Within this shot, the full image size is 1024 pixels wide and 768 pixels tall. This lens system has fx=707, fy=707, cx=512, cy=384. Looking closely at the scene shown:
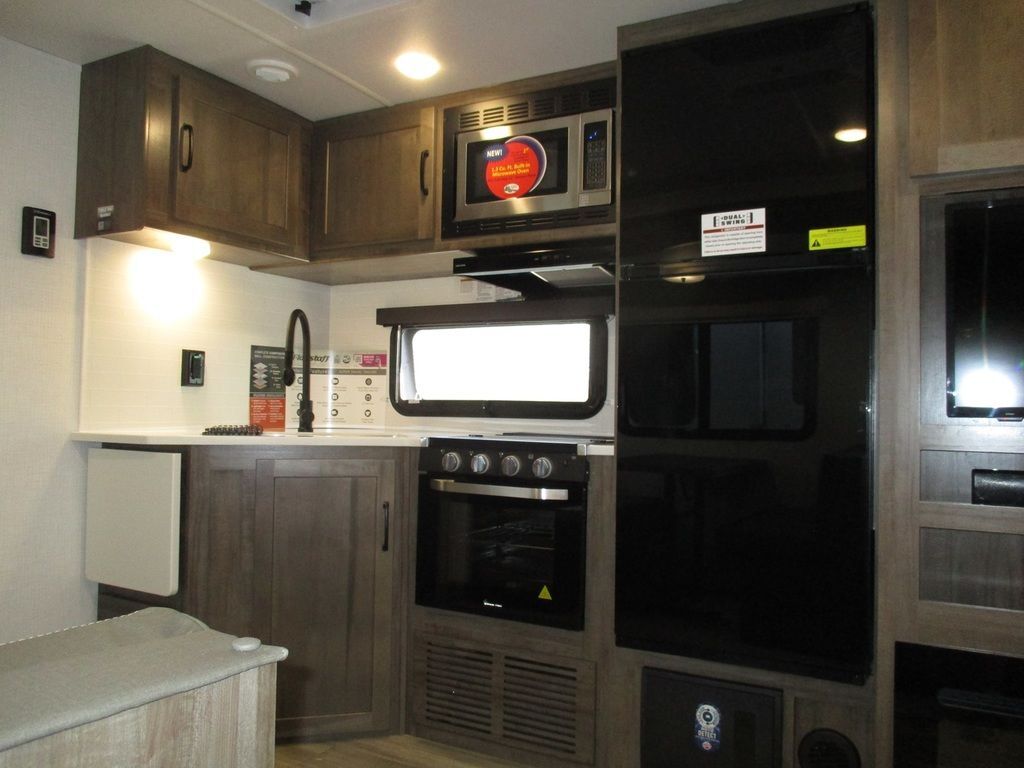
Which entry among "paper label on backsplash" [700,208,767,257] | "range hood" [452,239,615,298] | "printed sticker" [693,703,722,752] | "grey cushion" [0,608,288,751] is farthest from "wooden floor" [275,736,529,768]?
"paper label on backsplash" [700,208,767,257]

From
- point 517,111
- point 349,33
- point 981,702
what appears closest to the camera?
point 981,702

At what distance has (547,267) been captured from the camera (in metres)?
2.40

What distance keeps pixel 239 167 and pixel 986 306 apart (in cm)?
245

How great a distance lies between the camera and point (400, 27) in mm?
2205

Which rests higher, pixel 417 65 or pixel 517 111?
pixel 417 65

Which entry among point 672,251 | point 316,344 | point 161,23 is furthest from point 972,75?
point 316,344

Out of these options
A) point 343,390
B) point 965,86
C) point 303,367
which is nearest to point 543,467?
point 343,390

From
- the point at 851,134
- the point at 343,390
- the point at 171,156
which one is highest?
the point at 171,156

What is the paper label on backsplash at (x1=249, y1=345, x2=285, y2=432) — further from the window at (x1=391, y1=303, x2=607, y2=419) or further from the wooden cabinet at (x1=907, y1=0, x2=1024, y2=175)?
the wooden cabinet at (x1=907, y1=0, x2=1024, y2=175)

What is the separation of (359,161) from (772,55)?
161 cm

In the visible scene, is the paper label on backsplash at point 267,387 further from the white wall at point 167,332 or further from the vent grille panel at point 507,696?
the vent grille panel at point 507,696

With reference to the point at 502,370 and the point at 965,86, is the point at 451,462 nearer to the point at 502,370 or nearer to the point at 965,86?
the point at 502,370

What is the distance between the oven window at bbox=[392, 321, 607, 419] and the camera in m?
2.82

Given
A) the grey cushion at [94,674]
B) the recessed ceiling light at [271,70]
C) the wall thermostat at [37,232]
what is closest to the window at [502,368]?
the recessed ceiling light at [271,70]
